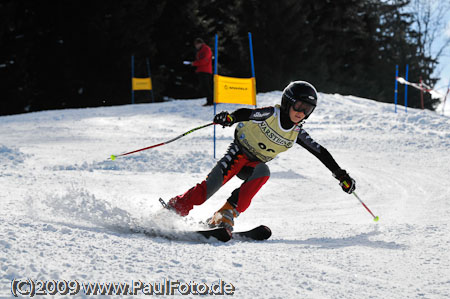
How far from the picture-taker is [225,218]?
3.73 metres

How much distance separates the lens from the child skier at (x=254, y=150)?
380cm

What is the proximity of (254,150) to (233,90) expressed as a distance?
438 centimetres

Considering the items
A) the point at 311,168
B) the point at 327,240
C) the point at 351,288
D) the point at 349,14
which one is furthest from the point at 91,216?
the point at 349,14

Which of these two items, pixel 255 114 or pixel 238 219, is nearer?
pixel 255 114

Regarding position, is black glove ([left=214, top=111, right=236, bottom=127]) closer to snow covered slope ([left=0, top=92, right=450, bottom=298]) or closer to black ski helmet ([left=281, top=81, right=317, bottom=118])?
black ski helmet ([left=281, top=81, right=317, bottom=118])

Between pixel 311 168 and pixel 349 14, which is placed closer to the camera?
pixel 311 168

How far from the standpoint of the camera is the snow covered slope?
234 cm

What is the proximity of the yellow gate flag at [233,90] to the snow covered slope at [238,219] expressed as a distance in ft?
2.91

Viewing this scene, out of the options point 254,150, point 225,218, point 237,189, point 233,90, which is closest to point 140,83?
point 233,90

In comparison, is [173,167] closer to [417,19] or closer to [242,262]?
[242,262]

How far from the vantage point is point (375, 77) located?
98.8 feet

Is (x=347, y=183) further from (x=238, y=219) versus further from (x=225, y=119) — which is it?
(x=238, y=219)

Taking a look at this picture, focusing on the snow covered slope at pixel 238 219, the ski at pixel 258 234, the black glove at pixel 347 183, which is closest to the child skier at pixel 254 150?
the black glove at pixel 347 183

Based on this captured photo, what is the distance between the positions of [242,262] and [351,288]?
59cm
